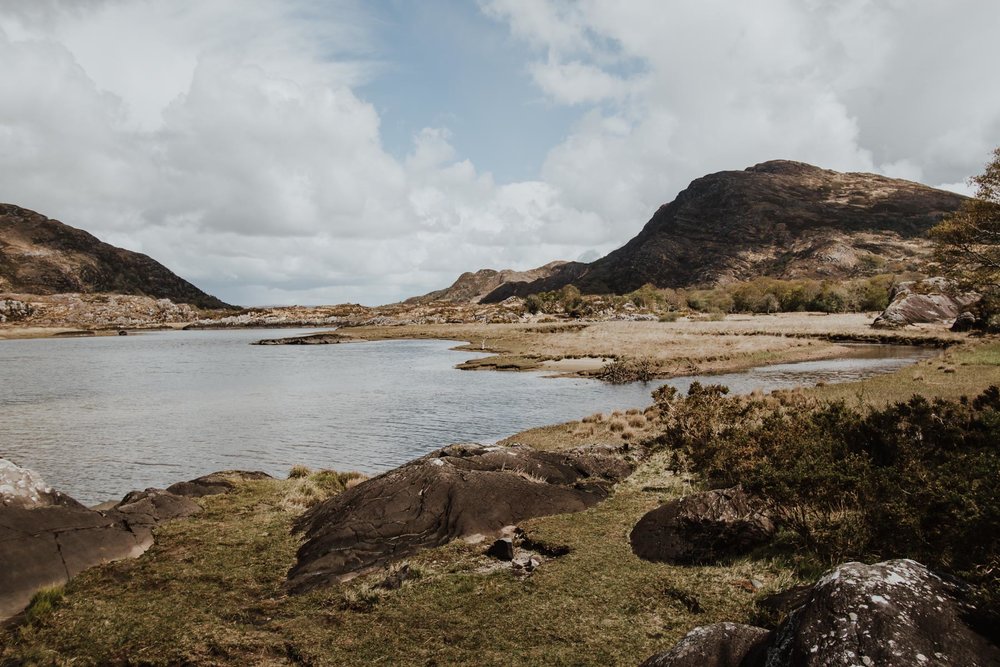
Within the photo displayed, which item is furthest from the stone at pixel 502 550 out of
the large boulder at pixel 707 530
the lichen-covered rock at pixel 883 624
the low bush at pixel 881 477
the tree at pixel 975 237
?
the tree at pixel 975 237

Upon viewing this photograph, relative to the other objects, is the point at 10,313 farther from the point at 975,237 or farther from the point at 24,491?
the point at 975,237

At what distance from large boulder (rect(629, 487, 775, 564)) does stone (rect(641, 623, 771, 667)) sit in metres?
5.88

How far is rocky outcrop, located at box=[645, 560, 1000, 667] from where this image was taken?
5.45 meters

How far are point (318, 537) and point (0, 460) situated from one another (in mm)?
9212

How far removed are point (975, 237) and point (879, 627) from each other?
40458 mm

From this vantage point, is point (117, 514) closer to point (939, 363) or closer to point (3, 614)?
point (3, 614)

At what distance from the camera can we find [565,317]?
17725cm

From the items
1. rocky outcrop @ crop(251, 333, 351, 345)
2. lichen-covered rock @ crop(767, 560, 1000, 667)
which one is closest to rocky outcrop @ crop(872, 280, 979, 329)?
lichen-covered rock @ crop(767, 560, 1000, 667)

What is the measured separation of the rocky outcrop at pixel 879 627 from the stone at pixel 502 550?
23.4 ft

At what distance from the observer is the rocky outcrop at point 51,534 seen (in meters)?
12.6

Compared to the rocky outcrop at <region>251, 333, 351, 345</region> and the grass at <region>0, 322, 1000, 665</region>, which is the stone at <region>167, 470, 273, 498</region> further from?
the rocky outcrop at <region>251, 333, 351, 345</region>

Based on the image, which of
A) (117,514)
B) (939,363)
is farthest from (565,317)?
(117,514)

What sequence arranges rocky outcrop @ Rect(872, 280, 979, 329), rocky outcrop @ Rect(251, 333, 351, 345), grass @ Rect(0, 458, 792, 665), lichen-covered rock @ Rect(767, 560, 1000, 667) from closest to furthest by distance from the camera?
1. lichen-covered rock @ Rect(767, 560, 1000, 667)
2. grass @ Rect(0, 458, 792, 665)
3. rocky outcrop @ Rect(872, 280, 979, 329)
4. rocky outcrop @ Rect(251, 333, 351, 345)

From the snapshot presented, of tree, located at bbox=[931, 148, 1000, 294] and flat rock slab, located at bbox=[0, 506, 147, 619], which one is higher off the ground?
tree, located at bbox=[931, 148, 1000, 294]
